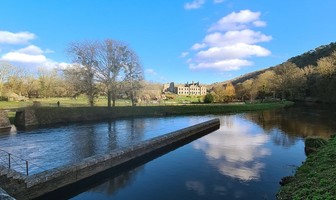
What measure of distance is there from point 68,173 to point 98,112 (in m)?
31.9

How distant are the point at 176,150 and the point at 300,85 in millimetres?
83203

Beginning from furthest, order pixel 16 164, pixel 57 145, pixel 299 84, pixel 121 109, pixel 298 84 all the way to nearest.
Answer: pixel 298 84 < pixel 299 84 < pixel 121 109 < pixel 57 145 < pixel 16 164

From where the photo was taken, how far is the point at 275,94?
10206 centimetres

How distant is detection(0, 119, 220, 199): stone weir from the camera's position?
11617 millimetres

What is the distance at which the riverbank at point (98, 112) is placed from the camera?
37172 mm

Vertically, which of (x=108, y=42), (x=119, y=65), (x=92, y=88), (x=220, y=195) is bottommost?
(x=220, y=195)

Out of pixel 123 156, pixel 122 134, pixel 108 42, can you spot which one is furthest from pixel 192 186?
pixel 108 42

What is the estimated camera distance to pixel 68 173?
13781 mm

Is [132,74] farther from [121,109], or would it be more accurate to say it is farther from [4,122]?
[4,122]

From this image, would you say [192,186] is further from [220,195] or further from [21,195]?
[21,195]

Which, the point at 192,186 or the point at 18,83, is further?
the point at 18,83

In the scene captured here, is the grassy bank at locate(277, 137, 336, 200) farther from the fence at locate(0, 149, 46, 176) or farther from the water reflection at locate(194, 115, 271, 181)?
the fence at locate(0, 149, 46, 176)

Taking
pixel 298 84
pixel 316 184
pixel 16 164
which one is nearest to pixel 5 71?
pixel 16 164

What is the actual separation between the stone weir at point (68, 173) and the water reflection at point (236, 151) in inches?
176
